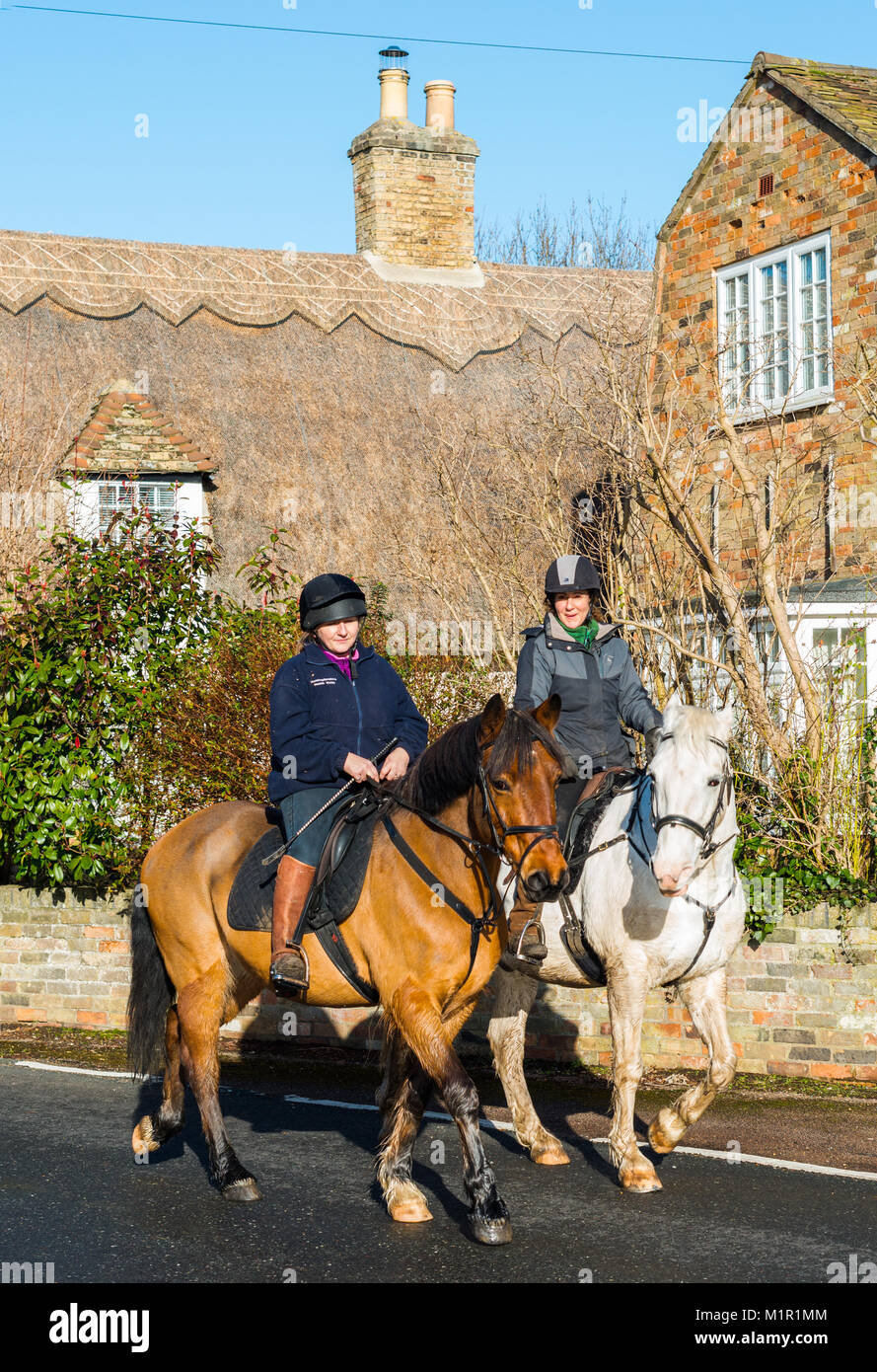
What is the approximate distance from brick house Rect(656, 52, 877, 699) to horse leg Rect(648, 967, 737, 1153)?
677cm

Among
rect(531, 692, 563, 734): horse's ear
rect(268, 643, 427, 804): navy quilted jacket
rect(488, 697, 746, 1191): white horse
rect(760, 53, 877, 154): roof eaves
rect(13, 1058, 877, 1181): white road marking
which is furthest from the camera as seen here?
rect(760, 53, 877, 154): roof eaves

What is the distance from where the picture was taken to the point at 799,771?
11.1 metres

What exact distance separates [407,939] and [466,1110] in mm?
819

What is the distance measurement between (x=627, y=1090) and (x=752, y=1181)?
89 centimetres

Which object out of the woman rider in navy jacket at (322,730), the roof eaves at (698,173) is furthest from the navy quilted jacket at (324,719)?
the roof eaves at (698,173)

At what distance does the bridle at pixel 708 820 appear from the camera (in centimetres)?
679

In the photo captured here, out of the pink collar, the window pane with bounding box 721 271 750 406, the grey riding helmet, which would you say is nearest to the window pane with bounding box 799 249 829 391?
the window pane with bounding box 721 271 750 406

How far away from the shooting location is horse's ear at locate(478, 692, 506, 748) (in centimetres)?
635

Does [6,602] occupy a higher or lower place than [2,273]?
lower

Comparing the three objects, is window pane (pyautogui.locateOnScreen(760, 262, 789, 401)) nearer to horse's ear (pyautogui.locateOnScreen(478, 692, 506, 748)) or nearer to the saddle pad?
the saddle pad

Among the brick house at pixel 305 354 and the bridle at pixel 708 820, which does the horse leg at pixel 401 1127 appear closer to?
the bridle at pixel 708 820

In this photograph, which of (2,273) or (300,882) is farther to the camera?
(2,273)
